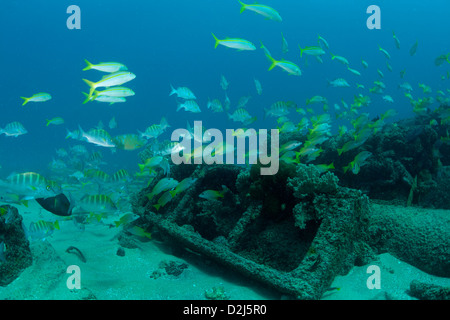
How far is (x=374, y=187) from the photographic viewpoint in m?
6.92

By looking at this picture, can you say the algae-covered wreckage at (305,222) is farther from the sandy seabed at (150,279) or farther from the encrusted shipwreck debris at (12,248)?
the encrusted shipwreck debris at (12,248)

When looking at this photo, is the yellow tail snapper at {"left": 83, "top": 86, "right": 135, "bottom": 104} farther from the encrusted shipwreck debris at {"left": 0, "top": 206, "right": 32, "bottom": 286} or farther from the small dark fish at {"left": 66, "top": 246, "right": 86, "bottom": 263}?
the small dark fish at {"left": 66, "top": 246, "right": 86, "bottom": 263}

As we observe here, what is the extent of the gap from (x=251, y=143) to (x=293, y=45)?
437ft

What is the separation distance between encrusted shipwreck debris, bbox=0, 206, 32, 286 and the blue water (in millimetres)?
91611

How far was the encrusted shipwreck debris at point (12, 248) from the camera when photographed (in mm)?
3566

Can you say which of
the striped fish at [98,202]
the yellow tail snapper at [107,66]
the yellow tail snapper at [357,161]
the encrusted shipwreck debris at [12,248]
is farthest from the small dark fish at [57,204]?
the yellow tail snapper at [357,161]

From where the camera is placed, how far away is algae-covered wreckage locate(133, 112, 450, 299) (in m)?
3.62

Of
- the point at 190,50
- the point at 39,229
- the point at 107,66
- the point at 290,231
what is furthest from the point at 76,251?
the point at 190,50

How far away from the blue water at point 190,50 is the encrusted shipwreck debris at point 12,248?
91.6 m

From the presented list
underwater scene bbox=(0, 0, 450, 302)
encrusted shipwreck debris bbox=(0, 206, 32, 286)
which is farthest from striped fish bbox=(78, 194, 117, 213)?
encrusted shipwreck debris bbox=(0, 206, 32, 286)

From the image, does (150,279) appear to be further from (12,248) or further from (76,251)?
(12,248)

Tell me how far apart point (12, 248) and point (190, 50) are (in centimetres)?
14577
